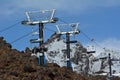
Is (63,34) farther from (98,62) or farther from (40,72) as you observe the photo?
(98,62)

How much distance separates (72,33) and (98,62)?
52475 millimetres

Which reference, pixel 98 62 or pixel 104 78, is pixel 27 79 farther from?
pixel 98 62

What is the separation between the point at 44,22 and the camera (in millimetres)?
74375

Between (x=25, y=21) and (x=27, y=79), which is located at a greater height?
(x=25, y=21)

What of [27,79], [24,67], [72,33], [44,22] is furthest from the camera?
[72,33]

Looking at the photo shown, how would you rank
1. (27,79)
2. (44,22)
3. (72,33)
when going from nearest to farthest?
1. (27,79)
2. (44,22)
3. (72,33)

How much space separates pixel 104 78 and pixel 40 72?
31940 millimetres

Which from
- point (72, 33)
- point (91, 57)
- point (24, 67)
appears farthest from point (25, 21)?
point (91, 57)

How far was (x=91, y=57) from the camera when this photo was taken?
143 metres

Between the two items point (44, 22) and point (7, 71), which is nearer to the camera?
point (7, 71)

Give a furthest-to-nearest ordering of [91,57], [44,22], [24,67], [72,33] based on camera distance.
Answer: [91,57], [72,33], [44,22], [24,67]

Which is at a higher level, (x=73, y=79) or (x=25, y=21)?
(x=25, y=21)

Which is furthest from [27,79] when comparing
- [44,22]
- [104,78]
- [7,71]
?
[104,78]

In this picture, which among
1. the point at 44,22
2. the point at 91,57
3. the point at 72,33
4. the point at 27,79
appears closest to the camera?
the point at 27,79
